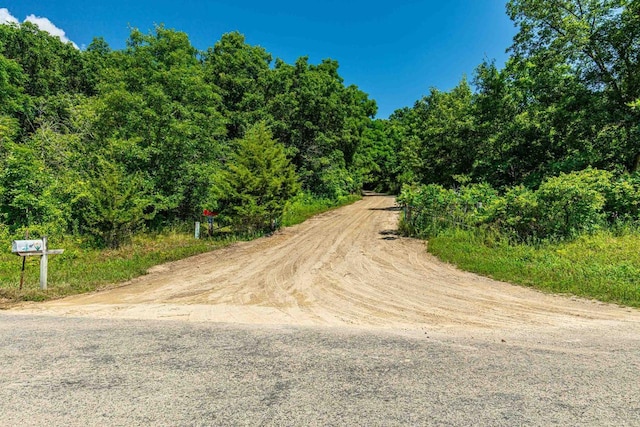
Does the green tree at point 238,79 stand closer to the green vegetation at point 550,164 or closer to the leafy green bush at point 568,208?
the green vegetation at point 550,164

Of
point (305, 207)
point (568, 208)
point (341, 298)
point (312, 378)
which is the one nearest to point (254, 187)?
point (341, 298)

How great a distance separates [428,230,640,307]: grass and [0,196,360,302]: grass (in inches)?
350

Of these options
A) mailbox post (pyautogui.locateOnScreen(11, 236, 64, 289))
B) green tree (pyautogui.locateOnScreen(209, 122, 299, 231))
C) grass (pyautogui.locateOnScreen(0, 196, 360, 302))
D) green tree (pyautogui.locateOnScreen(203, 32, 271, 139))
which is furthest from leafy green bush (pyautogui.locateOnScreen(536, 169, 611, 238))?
green tree (pyautogui.locateOnScreen(203, 32, 271, 139))

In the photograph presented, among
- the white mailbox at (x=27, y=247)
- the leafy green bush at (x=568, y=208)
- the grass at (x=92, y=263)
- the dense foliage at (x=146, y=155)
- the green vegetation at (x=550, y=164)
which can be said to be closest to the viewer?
the white mailbox at (x=27, y=247)

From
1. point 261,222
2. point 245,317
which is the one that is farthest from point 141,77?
point 245,317

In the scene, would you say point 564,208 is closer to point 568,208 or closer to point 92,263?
point 568,208

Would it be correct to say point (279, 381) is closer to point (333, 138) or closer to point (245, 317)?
point (245, 317)

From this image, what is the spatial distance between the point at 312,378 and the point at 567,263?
27.0 ft

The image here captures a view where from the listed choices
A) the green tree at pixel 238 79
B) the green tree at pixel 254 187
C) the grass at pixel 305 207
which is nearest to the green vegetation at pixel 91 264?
the green tree at pixel 254 187

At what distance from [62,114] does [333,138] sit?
21328mm

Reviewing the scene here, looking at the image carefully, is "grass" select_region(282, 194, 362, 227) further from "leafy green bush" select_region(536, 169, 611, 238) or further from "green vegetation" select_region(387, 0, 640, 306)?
"leafy green bush" select_region(536, 169, 611, 238)

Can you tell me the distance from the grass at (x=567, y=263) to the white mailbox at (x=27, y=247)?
33.6ft

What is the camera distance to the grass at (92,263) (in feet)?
23.9

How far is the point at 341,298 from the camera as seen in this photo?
6.99 meters
